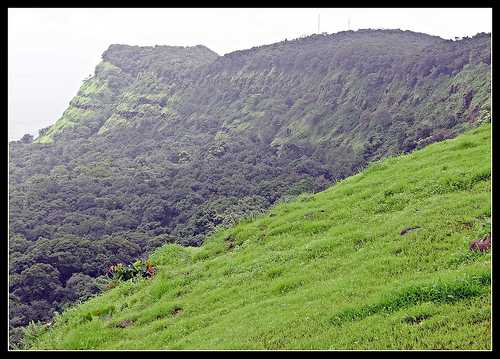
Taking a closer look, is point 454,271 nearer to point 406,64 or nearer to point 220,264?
point 220,264

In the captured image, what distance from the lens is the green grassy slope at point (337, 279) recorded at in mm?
8852

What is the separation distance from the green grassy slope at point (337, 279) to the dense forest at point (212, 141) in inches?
1114

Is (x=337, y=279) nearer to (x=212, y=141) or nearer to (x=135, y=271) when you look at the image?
(x=135, y=271)

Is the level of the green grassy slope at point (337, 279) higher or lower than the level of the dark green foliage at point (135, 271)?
higher

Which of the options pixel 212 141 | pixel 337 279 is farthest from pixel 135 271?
pixel 212 141

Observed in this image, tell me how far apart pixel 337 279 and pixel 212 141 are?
11524cm

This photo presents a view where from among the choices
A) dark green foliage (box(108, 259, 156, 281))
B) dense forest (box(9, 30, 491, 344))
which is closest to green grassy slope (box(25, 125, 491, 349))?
dark green foliage (box(108, 259, 156, 281))

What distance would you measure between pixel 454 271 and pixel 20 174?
132m

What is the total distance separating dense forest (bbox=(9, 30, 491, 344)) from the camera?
72438 mm

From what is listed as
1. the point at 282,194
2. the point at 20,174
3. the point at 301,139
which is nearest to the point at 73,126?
the point at 20,174

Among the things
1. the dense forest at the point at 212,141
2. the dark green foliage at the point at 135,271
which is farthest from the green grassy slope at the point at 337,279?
the dense forest at the point at 212,141

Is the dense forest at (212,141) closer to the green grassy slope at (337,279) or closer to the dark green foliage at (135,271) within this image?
the dark green foliage at (135,271)

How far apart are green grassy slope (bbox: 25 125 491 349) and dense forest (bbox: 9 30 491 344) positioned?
2830 cm

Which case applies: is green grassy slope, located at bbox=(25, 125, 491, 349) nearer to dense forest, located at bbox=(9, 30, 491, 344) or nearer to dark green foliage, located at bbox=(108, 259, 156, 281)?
dark green foliage, located at bbox=(108, 259, 156, 281)
